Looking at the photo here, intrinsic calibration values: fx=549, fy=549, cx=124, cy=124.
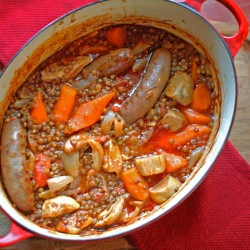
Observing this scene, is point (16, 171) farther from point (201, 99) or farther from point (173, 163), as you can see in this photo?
point (201, 99)

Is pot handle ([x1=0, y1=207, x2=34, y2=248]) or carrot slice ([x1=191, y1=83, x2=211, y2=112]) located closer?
pot handle ([x1=0, y1=207, x2=34, y2=248])

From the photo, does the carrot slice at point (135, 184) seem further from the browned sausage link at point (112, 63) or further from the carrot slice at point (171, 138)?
the browned sausage link at point (112, 63)

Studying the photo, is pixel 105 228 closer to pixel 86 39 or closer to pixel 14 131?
pixel 14 131

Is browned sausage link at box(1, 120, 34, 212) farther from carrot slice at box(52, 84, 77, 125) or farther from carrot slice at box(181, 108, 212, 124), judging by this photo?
carrot slice at box(181, 108, 212, 124)

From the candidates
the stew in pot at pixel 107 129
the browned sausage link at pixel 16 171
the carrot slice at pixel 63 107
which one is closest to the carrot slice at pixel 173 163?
the stew in pot at pixel 107 129

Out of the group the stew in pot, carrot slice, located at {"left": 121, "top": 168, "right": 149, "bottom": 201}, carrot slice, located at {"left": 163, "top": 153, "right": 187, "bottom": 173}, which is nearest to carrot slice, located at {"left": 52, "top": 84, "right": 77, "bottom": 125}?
the stew in pot

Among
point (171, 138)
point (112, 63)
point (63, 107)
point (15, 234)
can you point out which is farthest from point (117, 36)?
point (15, 234)

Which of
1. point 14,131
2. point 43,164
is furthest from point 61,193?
point 14,131
